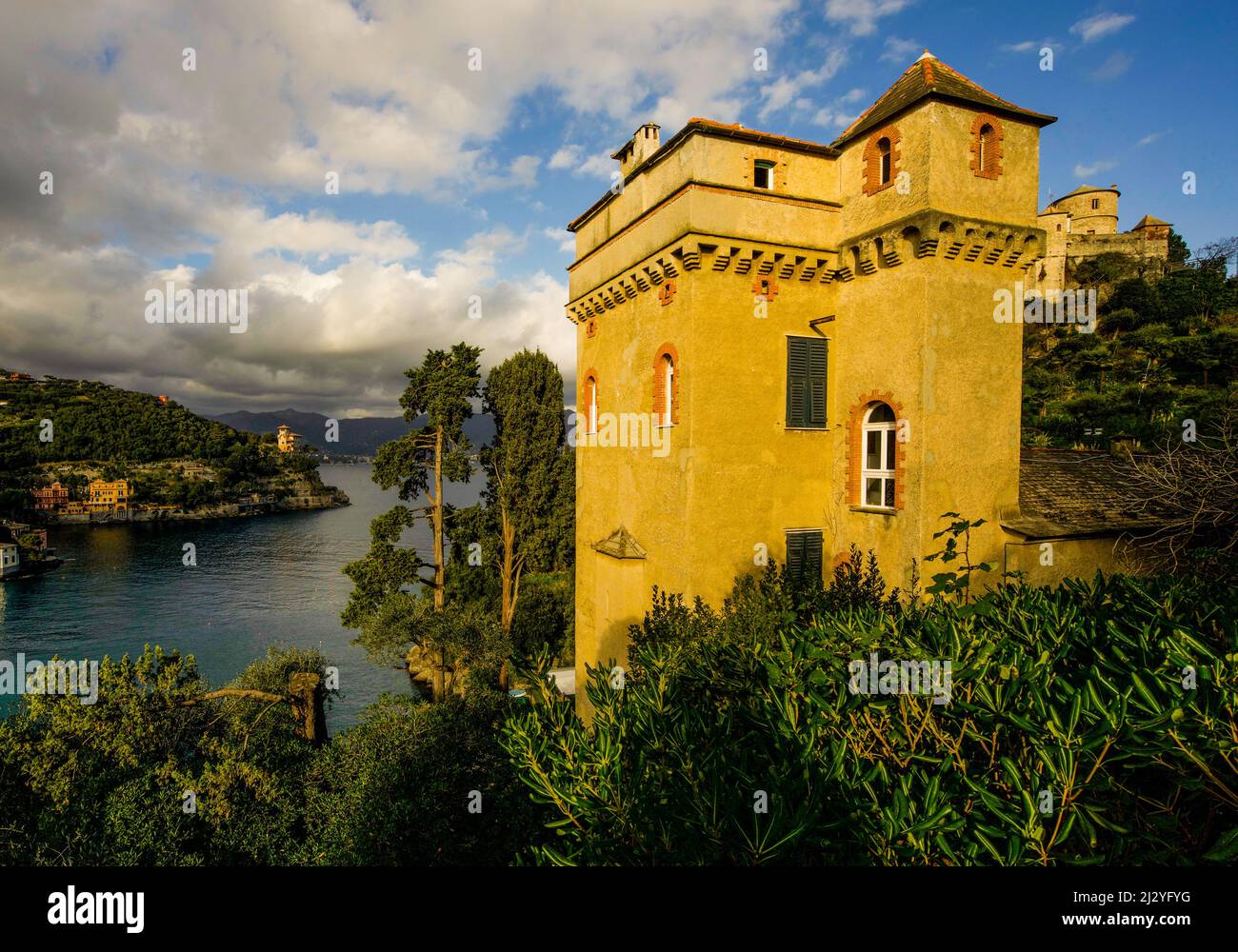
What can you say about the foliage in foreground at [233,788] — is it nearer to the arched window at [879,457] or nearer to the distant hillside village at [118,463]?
A: the arched window at [879,457]

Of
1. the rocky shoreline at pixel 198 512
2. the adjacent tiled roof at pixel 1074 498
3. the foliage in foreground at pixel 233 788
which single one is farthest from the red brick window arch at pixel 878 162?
the rocky shoreline at pixel 198 512

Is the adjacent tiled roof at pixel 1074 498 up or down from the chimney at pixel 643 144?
down

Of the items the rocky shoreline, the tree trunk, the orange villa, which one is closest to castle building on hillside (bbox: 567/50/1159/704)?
the tree trunk

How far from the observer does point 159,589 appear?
52719 millimetres

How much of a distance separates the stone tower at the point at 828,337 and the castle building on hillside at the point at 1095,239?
58.3 m

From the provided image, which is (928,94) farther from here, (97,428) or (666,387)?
(97,428)

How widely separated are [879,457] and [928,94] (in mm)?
6654

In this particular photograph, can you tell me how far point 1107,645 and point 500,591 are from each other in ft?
98.0

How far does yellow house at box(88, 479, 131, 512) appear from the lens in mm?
83625

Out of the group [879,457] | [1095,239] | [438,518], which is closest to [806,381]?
[879,457]

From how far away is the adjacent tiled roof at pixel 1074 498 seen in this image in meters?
11.3

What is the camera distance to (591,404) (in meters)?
15.9

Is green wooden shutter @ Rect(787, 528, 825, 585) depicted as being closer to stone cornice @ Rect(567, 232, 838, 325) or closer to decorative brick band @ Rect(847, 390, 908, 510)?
decorative brick band @ Rect(847, 390, 908, 510)
